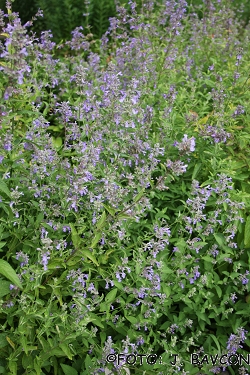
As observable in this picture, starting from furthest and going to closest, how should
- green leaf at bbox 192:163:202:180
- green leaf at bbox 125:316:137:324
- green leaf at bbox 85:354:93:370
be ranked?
green leaf at bbox 192:163:202:180 < green leaf at bbox 125:316:137:324 < green leaf at bbox 85:354:93:370

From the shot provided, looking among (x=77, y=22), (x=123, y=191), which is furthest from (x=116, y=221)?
(x=77, y=22)

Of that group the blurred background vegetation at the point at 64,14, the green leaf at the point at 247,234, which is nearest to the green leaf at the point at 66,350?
the green leaf at the point at 247,234

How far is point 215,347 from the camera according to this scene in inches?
137

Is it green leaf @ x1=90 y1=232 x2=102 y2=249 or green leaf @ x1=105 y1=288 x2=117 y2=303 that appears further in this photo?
green leaf @ x1=105 y1=288 x2=117 y2=303

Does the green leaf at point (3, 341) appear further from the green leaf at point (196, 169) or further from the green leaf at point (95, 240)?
the green leaf at point (196, 169)

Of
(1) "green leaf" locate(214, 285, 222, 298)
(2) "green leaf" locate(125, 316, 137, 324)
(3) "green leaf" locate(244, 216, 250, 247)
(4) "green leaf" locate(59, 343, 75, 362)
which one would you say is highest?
(3) "green leaf" locate(244, 216, 250, 247)

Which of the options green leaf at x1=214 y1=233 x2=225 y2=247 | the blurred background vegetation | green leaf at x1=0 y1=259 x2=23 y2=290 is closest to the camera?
green leaf at x1=0 y1=259 x2=23 y2=290

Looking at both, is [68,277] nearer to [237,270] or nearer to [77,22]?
[237,270]

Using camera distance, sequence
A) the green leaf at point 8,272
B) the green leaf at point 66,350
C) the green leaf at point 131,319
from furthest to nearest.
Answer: the green leaf at point 131,319 → the green leaf at point 66,350 → the green leaf at point 8,272

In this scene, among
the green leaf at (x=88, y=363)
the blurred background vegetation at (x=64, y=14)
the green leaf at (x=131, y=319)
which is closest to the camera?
the green leaf at (x=88, y=363)

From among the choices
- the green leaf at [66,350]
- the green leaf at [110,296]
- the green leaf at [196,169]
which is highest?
the green leaf at [196,169]

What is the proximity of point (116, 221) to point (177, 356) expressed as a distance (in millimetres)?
1041

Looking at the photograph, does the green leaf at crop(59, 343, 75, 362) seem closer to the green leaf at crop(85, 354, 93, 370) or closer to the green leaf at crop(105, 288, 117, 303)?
the green leaf at crop(85, 354, 93, 370)

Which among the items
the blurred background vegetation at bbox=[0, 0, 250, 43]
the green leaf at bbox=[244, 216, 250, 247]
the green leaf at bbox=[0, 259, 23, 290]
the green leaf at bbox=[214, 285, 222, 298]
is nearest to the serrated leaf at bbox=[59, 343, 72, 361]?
the green leaf at bbox=[0, 259, 23, 290]
